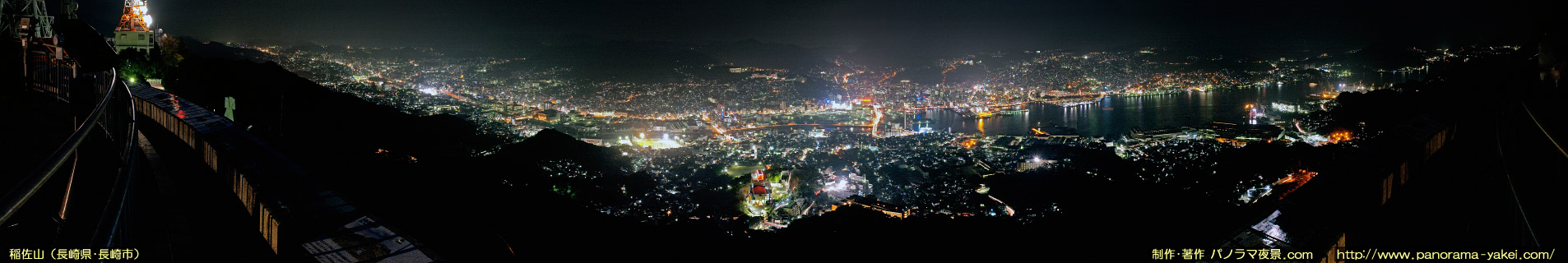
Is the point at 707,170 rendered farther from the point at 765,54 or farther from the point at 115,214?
the point at 765,54

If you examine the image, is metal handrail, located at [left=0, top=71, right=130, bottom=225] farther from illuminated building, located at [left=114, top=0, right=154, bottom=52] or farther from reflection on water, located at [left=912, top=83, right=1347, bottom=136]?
reflection on water, located at [left=912, top=83, right=1347, bottom=136]

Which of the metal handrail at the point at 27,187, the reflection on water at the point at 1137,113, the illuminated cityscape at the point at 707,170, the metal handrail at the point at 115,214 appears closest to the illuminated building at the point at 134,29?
the illuminated cityscape at the point at 707,170

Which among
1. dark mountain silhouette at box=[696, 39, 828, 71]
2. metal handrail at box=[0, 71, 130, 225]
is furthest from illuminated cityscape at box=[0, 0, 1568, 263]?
dark mountain silhouette at box=[696, 39, 828, 71]

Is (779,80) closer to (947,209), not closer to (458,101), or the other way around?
(458,101)

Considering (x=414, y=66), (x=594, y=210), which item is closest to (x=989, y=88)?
(x=414, y=66)

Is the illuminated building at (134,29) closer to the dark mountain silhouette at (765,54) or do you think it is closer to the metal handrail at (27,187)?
the metal handrail at (27,187)

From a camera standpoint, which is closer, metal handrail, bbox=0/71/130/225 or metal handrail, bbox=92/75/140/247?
metal handrail, bbox=0/71/130/225
